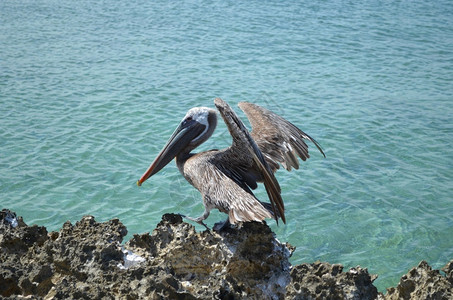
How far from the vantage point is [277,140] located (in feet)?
15.2

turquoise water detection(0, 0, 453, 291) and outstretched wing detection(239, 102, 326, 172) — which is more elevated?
outstretched wing detection(239, 102, 326, 172)

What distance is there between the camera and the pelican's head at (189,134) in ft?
16.3

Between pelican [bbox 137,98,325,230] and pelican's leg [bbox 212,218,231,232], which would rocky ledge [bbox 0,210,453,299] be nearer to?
pelican's leg [bbox 212,218,231,232]

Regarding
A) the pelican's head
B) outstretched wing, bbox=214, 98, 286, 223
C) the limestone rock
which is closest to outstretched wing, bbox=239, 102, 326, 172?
outstretched wing, bbox=214, 98, 286, 223

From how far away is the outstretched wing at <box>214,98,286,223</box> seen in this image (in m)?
3.88

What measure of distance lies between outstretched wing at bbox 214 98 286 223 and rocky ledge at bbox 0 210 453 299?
302 millimetres

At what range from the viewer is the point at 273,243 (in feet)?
11.8

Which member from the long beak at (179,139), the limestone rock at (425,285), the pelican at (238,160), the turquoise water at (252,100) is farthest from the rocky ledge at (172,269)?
the turquoise water at (252,100)

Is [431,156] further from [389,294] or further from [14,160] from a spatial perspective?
[14,160]

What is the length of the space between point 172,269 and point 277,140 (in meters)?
1.69

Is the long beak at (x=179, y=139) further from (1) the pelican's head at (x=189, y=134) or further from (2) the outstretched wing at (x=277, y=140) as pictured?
(2) the outstretched wing at (x=277, y=140)

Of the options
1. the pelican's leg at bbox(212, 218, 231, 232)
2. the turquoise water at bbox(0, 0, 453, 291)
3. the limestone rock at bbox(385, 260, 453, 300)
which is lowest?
the turquoise water at bbox(0, 0, 453, 291)

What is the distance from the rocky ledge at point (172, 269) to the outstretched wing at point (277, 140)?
3.30 feet

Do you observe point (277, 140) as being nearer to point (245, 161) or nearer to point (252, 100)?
point (245, 161)
